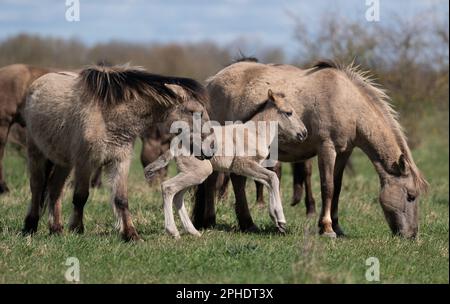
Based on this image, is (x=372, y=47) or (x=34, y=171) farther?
(x=372, y=47)

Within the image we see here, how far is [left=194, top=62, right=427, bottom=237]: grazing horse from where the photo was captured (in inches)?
385

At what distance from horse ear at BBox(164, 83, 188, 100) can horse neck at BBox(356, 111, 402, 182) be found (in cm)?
248

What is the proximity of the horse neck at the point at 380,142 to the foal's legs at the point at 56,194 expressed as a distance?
390 cm

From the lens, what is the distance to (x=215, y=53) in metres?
79.9

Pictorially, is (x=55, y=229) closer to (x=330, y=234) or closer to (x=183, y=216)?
(x=183, y=216)

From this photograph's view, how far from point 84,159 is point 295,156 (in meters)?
3.18

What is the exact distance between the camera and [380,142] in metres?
9.87

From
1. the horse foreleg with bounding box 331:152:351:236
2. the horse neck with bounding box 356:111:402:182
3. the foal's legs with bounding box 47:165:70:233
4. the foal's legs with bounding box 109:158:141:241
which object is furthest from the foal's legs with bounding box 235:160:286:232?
the foal's legs with bounding box 47:165:70:233

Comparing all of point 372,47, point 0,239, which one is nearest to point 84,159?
point 0,239
